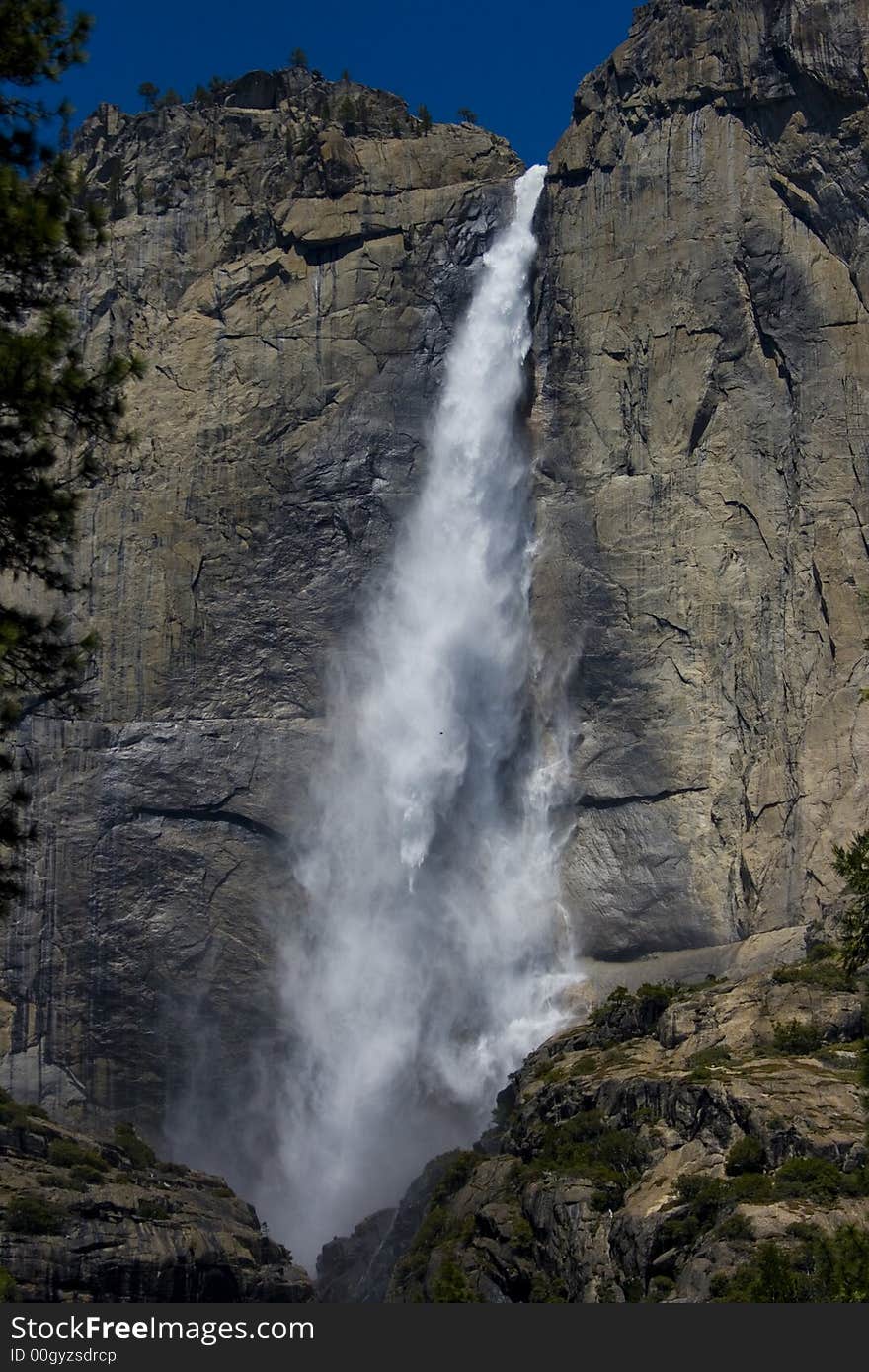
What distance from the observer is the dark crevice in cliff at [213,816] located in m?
80.2

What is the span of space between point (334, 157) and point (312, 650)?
23665 mm

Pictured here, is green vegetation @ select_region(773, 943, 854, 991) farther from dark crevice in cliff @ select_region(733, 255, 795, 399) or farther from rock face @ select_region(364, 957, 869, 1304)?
dark crevice in cliff @ select_region(733, 255, 795, 399)

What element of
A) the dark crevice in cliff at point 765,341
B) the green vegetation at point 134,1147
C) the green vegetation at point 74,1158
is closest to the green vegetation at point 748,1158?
the green vegetation at point 74,1158

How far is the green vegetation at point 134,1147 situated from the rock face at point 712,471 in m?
19.3

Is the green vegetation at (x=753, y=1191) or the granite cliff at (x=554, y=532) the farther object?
the granite cliff at (x=554, y=532)

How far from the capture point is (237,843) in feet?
264

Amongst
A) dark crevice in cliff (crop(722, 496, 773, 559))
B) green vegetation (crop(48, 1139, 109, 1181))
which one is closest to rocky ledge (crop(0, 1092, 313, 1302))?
green vegetation (crop(48, 1139, 109, 1181))

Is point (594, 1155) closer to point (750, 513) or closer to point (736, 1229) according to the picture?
point (736, 1229)

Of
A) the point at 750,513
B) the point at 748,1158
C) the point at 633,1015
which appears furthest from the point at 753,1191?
the point at 750,513

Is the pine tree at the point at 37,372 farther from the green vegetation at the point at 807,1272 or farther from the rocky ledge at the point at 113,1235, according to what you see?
the rocky ledge at the point at 113,1235

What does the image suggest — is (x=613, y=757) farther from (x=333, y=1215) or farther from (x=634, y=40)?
(x=634, y=40)

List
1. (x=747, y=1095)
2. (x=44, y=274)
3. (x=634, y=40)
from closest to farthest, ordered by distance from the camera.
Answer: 1. (x=44, y=274)
2. (x=747, y=1095)
3. (x=634, y=40)

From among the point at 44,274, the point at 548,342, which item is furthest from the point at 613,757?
the point at 44,274

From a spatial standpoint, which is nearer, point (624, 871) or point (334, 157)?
point (624, 871)
